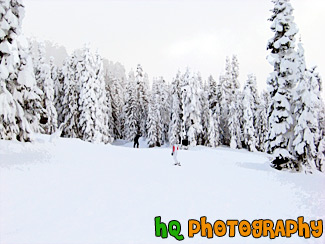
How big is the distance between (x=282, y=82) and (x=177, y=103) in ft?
114

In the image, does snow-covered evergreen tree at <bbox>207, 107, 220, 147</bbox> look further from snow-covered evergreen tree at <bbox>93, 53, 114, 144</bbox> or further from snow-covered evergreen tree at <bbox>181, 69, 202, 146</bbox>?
snow-covered evergreen tree at <bbox>93, 53, 114, 144</bbox>

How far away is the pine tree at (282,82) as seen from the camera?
20.6 m

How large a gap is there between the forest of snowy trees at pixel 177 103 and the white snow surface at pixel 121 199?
3.72 meters

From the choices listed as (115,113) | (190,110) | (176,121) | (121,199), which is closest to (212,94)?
(176,121)

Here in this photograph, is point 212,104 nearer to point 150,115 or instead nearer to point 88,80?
point 150,115

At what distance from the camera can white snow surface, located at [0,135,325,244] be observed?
7.09 meters

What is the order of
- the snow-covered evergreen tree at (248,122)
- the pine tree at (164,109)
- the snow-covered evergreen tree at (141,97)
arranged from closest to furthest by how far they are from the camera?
the snow-covered evergreen tree at (248,122) < the pine tree at (164,109) < the snow-covered evergreen tree at (141,97)

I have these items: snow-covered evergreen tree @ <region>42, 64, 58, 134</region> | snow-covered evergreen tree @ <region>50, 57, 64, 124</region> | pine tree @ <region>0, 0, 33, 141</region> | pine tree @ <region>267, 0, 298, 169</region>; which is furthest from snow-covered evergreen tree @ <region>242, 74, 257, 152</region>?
pine tree @ <region>0, 0, 33, 141</region>

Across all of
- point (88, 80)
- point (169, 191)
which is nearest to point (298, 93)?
point (169, 191)

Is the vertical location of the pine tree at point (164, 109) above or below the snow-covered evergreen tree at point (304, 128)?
above

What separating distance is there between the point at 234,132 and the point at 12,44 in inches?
1924

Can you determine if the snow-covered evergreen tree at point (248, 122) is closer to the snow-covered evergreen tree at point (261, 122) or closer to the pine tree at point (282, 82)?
the snow-covered evergreen tree at point (261, 122)

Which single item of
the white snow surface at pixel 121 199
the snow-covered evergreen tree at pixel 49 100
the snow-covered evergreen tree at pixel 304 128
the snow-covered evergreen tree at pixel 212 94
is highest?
the snow-covered evergreen tree at pixel 212 94

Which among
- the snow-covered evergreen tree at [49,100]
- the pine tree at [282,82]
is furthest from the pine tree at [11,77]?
the snow-covered evergreen tree at [49,100]
